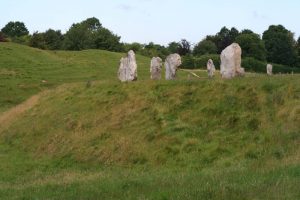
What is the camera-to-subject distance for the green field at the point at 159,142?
1284 cm

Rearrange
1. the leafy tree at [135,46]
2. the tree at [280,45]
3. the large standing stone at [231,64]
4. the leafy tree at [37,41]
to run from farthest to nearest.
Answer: the leafy tree at [135,46] < the leafy tree at [37,41] < the tree at [280,45] < the large standing stone at [231,64]

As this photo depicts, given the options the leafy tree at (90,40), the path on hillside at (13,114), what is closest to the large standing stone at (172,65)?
the path on hillside at (13,114)

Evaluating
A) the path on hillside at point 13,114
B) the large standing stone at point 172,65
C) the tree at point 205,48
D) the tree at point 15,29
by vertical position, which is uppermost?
the tree at point 15,29

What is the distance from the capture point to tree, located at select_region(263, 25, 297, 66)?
86.0 metres

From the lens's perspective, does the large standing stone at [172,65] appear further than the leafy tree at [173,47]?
No

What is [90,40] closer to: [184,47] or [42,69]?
[184,47]

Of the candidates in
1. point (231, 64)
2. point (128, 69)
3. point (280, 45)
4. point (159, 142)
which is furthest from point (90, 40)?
point (159, 142)

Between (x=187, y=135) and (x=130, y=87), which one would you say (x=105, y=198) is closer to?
(x=187, y=135)

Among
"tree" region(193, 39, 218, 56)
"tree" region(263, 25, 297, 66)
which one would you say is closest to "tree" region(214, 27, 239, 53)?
"tree" region(193, 39, 218, 56)

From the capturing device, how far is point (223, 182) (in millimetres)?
12406

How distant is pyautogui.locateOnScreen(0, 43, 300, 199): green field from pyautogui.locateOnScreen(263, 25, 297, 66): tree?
57.9 m

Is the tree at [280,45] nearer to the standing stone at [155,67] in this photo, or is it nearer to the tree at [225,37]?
the tree at [225,37]

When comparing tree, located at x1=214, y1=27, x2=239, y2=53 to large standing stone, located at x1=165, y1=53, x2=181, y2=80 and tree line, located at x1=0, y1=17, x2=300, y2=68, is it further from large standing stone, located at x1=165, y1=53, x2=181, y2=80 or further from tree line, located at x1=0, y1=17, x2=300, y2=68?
large standing stone, located at x1=165, y1=53, x2=181, y2=80

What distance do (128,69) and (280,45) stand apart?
60647 mm
